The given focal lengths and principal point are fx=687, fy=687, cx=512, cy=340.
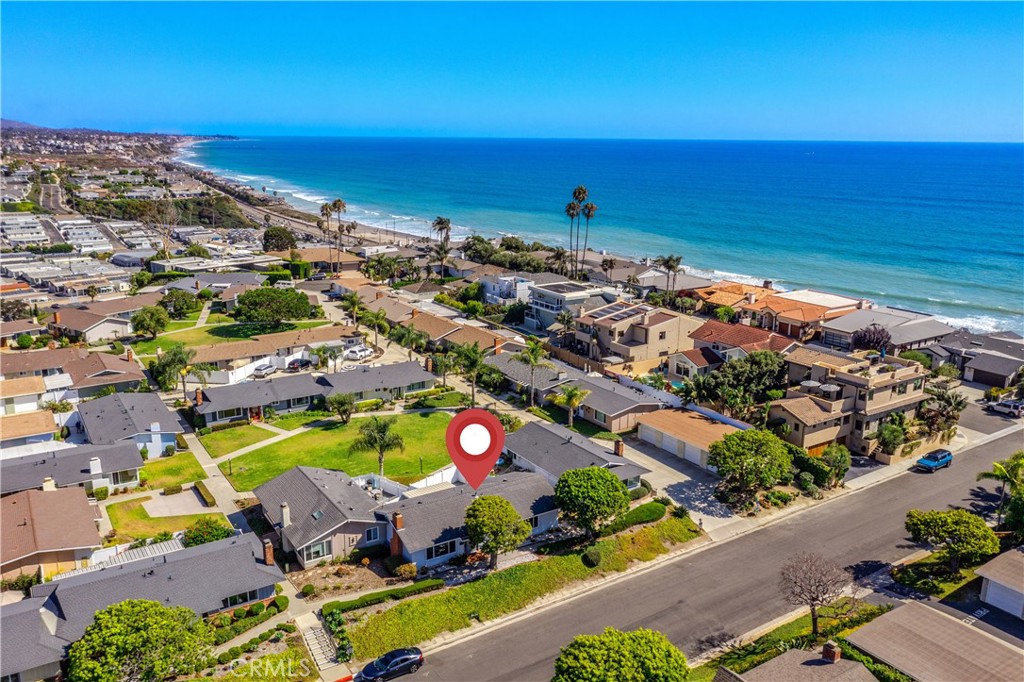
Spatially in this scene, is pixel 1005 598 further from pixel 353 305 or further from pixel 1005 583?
pixel 353 305

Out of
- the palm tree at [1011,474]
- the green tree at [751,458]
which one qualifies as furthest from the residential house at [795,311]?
Result: the green tree at [751,458]

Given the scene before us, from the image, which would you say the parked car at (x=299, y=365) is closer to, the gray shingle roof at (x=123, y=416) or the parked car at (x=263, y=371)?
the parked car at (x=263, y=371)

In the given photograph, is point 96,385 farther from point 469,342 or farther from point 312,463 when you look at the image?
point 469,342

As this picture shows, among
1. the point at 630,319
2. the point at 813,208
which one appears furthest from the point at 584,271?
the point at 813,208

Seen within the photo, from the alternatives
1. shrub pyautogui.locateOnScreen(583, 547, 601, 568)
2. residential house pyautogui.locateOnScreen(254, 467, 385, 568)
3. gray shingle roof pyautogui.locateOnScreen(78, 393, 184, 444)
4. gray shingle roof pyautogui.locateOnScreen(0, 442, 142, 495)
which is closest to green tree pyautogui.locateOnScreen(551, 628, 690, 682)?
shrub pyautogui.locateOnScreen(583, 547, 601, 568)

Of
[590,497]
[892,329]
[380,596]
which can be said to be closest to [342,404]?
[380,596]
